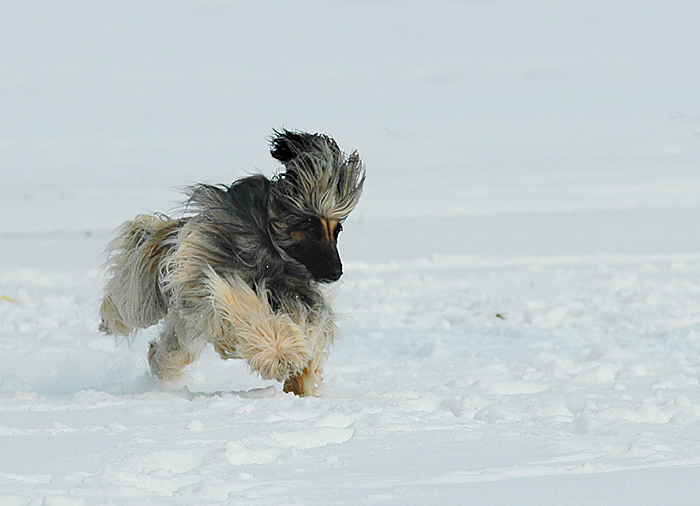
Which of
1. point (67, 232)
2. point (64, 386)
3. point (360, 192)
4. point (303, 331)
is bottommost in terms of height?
point (67, 232)

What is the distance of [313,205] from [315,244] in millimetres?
189

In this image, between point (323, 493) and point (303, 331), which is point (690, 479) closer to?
point (323, 493)

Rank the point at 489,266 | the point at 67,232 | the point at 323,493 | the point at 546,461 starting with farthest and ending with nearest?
the point at 67,232 → the point at 489,266 → the point at 546,461 → the point at 323,493

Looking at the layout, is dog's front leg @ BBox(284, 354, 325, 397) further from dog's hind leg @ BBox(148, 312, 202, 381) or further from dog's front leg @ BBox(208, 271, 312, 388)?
dog's hind leg @ BBox(148, 312, 202, 381)

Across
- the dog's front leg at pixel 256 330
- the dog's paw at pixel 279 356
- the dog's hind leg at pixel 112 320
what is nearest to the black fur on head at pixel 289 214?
the dog's front leg at pixel 256 330

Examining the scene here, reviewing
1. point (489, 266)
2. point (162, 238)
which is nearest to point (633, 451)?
point (162, 238)

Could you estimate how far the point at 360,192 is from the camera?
4.91 m

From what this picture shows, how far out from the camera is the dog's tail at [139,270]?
214 inches

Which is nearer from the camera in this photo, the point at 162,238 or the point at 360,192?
the point at 360,192

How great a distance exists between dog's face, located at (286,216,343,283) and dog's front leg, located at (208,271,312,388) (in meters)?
0.28

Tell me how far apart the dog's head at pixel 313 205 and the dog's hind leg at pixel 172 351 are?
84cm

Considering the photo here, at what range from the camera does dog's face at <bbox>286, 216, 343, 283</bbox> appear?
472 centimetres

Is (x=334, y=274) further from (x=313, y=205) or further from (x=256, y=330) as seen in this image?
(x=256, y=330)

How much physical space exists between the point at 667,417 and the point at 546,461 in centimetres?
112
